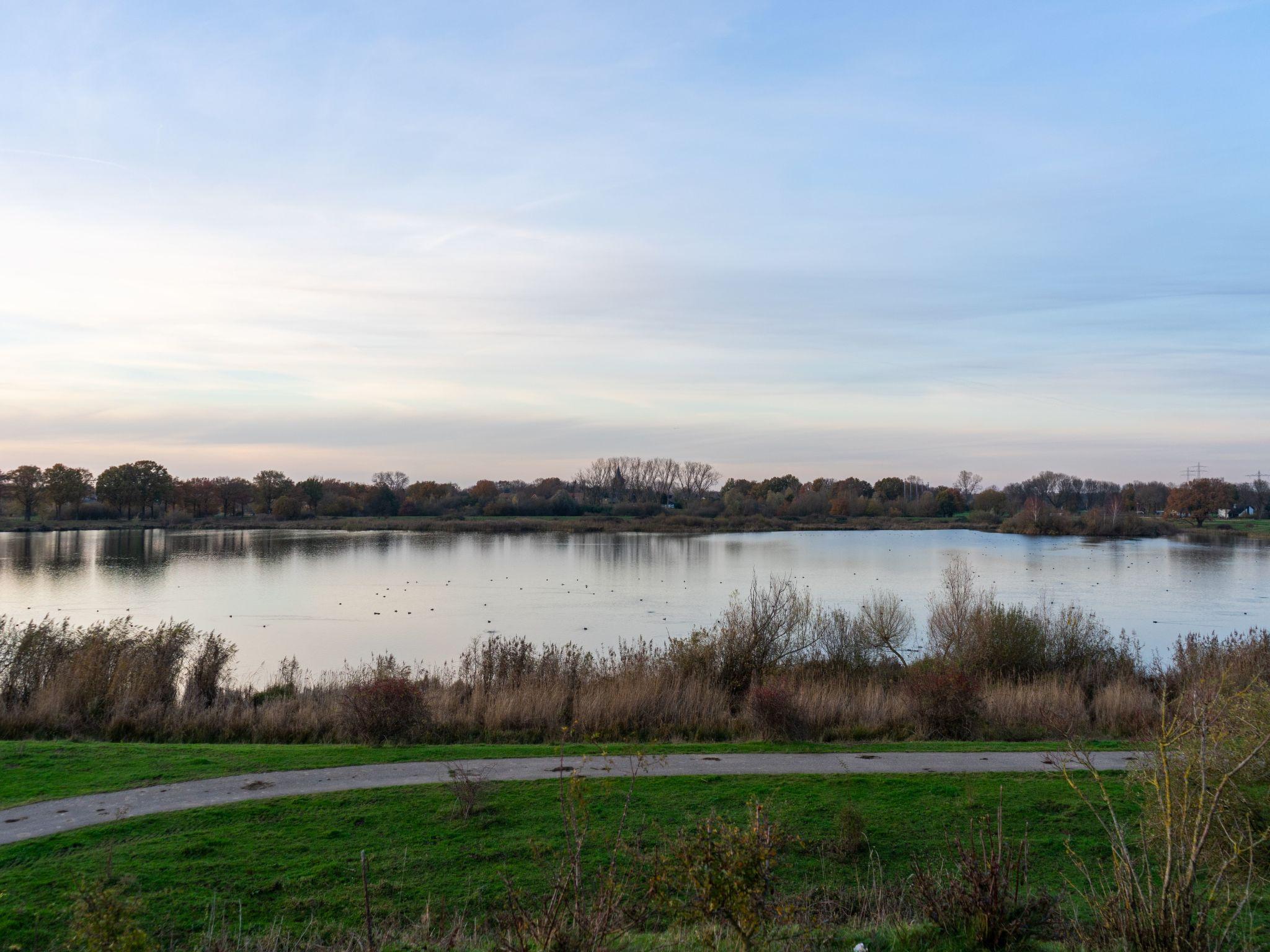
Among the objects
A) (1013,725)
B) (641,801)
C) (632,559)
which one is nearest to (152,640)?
(641,801)

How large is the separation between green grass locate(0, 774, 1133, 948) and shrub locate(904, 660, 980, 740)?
Answer: 3397 mm

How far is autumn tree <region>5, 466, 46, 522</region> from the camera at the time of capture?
80.1m

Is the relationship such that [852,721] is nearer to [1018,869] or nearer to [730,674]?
[730,674]

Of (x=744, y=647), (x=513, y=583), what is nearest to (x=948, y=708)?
(x=744, y=647)

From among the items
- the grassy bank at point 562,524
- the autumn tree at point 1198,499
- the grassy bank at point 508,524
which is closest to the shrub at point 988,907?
the grassy bank at point 562,524

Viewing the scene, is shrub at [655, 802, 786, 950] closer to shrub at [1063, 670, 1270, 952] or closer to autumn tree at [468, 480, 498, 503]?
shrub at [1063, 670, 1270, 952]

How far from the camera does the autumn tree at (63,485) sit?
81.2m

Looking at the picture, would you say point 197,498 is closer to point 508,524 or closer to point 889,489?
point 508,524

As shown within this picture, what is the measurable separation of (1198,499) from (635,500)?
220 feet

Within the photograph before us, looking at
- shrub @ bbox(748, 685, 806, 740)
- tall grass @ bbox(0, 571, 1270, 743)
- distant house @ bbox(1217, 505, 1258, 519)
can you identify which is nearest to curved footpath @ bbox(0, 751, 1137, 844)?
shrub @ bbox(748, 685, 806, 740)

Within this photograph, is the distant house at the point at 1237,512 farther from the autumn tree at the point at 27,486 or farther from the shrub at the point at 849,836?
the autumn tree at the point at 27,486

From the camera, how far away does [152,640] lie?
17000mm

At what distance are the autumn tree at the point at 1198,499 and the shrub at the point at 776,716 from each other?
100559 mm

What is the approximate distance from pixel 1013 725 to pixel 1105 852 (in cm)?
630
